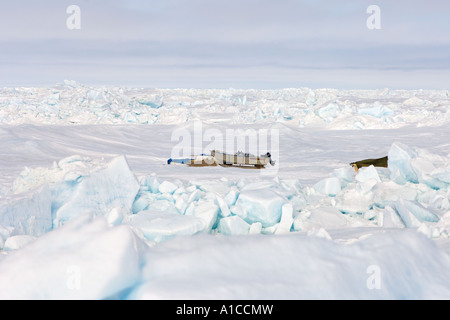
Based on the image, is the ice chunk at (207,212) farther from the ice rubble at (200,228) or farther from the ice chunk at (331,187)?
the ice chunk at (331,187)

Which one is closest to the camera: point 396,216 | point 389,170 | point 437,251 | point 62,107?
point 437,251

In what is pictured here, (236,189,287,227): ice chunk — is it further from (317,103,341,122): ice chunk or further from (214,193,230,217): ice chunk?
(317,103,341,122): ice chunk

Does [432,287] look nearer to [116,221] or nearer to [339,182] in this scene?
[116,221]

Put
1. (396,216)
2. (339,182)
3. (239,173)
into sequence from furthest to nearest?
(239,173), (339,182), (396,216)

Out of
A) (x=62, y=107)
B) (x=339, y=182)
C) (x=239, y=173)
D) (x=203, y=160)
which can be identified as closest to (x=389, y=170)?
(x=339, y=182)

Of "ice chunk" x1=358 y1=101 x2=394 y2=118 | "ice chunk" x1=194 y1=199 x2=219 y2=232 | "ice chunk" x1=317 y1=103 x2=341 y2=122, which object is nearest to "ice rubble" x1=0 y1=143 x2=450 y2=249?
"ice chunk" x1=194 y1=199 x2=219 y2=232

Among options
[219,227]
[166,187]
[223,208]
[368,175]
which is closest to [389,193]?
[368,175]
